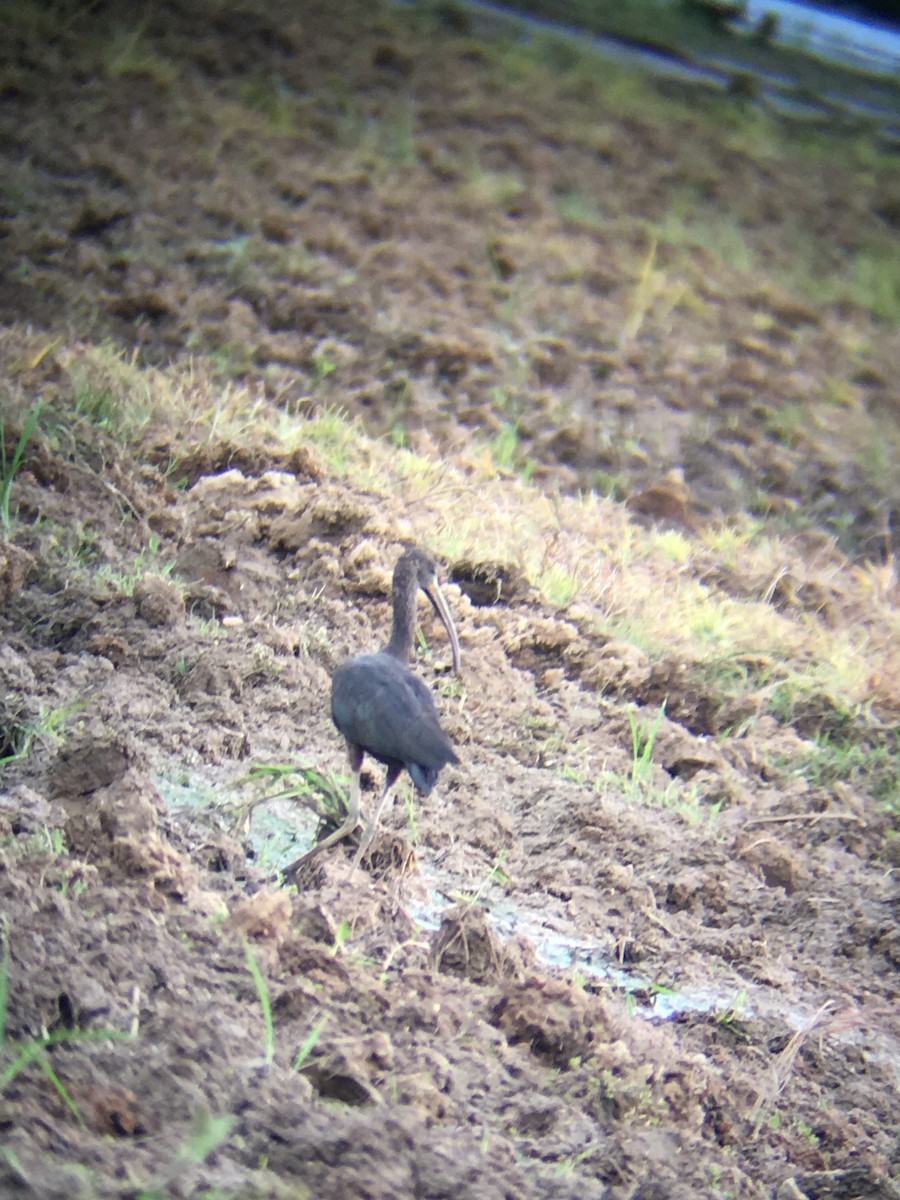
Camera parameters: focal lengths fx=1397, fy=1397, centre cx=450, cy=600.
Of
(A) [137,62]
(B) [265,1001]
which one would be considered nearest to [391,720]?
(B) [265,1001]

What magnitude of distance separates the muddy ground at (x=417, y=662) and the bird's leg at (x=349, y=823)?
64 millimetres

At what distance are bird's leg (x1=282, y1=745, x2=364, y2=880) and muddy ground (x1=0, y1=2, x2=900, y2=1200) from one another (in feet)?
0.21

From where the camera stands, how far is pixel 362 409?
5.45 metres

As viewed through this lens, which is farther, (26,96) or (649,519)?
(26,96)

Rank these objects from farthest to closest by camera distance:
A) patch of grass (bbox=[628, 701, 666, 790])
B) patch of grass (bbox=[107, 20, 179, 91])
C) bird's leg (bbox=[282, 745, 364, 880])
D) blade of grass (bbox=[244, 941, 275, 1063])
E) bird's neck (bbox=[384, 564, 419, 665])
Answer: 1. patch of grass (bbox=[107, 20, 179, 91])
2. patch of grass (bbox=[628, 701, 666, 790])
3. bird's neck (bbox=[384, 564, 419, 665])
4. bird's leg (bbox=[282, 745, 364, 880])
5. blade of grass (bbox=[244, 941, 275, 1063])

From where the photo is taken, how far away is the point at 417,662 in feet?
13.1

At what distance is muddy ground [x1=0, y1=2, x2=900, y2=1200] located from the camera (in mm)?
2406

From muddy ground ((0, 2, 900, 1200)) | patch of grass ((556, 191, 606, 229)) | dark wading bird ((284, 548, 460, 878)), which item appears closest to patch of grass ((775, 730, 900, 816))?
muddy ground ((0, 2, 900, 1200))

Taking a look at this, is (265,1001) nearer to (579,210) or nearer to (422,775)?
(422,775)

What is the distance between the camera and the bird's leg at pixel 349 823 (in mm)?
3033

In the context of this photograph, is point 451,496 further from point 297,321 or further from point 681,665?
point 297,321

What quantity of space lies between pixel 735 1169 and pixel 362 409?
11.4 feet

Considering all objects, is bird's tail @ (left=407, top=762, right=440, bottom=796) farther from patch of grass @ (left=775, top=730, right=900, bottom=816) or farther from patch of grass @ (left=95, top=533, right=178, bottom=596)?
patch of grass @ (left=775, top=730, right=900, bottom=816)

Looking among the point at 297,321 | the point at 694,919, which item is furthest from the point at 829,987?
the point at 297,321
